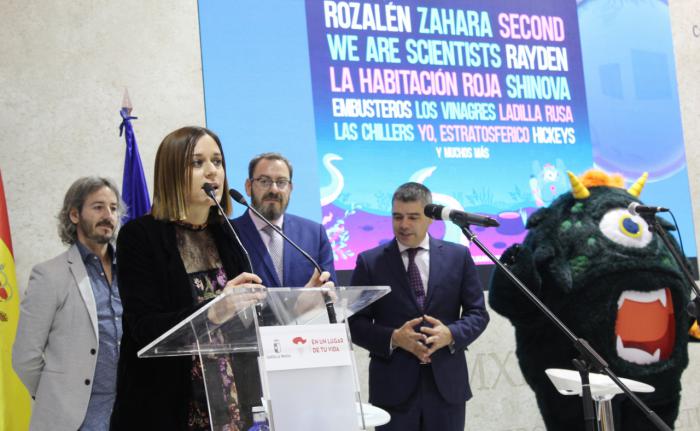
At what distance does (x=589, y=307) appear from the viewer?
3658 mm

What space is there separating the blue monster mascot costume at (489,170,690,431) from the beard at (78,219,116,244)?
1688mm

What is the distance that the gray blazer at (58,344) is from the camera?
3.21 m

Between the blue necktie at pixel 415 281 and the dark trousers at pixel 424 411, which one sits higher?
the blue necktie at pixel 415 281

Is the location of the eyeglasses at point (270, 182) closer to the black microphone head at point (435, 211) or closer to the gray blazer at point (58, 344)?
the gray blazer at point (58, 344)

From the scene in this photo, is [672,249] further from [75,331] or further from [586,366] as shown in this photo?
[75,331]

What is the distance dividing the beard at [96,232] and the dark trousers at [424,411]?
53.5 inches

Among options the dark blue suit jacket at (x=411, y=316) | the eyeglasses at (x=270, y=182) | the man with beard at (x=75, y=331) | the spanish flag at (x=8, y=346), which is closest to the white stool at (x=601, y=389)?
the dark blue suit jacket at (x=411, y=316)

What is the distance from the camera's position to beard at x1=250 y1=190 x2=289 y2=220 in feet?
12.0

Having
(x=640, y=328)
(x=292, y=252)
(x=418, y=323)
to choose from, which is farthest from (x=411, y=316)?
(x=640, y=328)

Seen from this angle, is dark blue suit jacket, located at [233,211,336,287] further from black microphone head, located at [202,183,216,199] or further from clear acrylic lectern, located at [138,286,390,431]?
clear acrylic lectern, located at [138,286,390,431]

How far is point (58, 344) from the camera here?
131 inches

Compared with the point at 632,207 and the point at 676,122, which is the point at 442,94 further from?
the point at 632,207

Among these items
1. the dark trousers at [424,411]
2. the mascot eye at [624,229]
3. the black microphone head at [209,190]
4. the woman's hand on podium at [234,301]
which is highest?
the black microphone head at [209,190]

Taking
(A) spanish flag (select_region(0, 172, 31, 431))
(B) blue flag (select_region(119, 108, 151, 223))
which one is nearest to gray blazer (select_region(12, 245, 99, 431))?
(A) spanish flag (select_region(0, 172, 31, 431))
